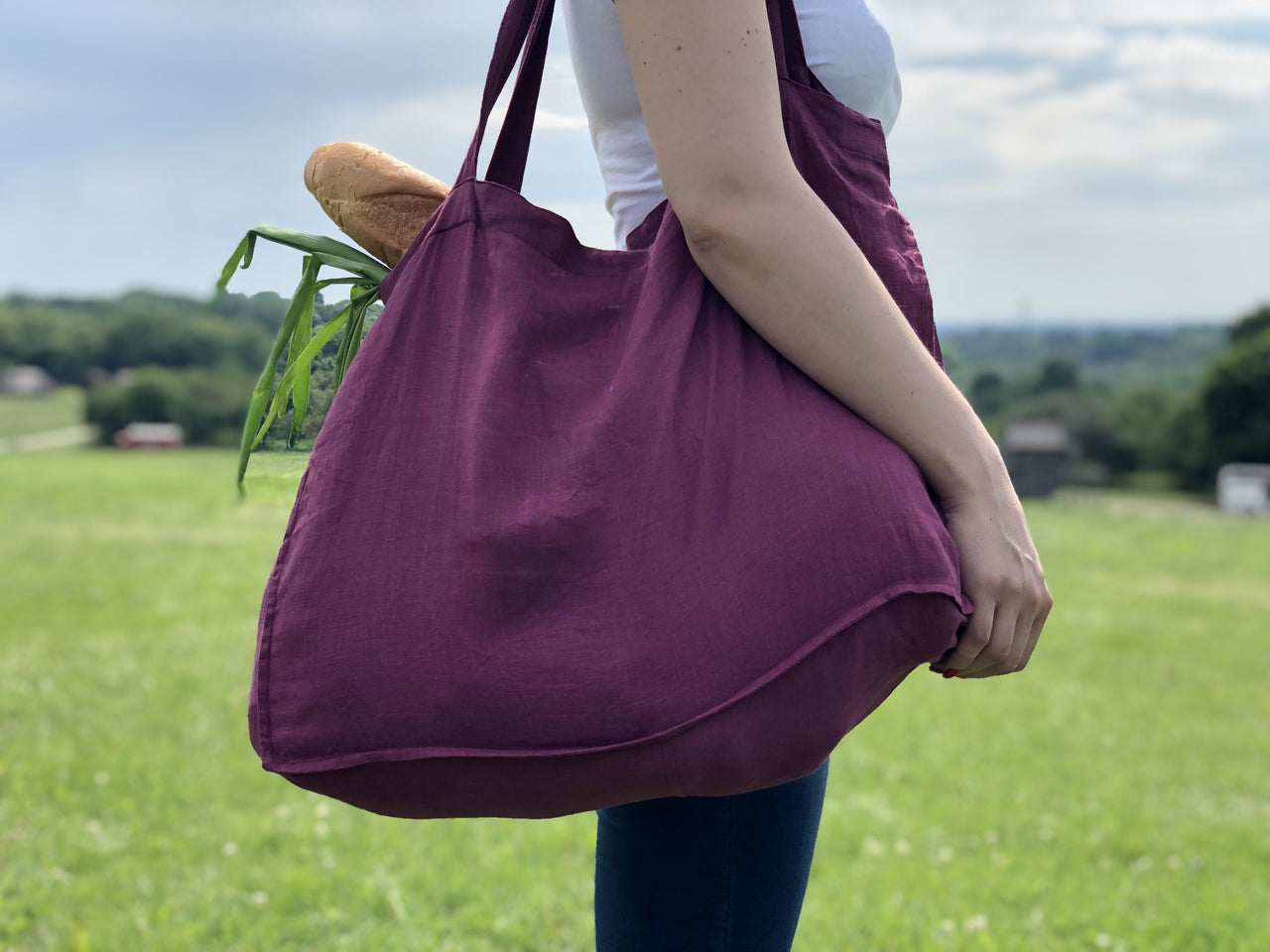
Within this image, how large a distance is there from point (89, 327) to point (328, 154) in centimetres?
3137

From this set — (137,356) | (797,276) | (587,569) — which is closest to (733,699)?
(587,569)

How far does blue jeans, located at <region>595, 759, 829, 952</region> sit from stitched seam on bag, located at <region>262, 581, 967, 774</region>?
28 cm

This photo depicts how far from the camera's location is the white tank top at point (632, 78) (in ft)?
3.24

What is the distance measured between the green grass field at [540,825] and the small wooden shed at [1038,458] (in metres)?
20.1

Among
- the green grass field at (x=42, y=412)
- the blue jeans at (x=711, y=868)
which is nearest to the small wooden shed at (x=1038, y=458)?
the green grass field at (x=42, y=412)

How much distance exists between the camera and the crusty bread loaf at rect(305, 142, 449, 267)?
1.11 m

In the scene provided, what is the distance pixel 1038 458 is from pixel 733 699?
1153 inches

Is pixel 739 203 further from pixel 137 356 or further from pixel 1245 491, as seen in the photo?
pixel 1245 491

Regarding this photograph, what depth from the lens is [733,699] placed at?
2.64 ft

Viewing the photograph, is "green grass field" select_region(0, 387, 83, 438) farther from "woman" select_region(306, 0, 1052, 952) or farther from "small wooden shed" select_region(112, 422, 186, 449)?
"woman" select_region(306, 0, 1052, 952)

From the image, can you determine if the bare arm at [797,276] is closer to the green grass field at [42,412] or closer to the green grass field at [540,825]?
the green grass field at [540,825]

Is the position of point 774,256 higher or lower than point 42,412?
higher

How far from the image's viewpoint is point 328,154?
1160 millimetres

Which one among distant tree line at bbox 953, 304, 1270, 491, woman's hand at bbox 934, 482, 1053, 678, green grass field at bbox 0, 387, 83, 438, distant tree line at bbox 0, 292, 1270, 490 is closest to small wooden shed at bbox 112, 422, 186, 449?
distant tree line at bbox 0, 292, 1270, 490
